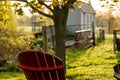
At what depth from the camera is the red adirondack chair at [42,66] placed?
573cm

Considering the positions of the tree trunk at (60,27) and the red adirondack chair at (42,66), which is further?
the tree trunk at (60,27)

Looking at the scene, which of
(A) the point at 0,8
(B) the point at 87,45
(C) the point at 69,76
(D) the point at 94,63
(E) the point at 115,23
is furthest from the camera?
(E) the point at 115,23

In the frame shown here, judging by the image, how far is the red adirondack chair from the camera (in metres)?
5.73

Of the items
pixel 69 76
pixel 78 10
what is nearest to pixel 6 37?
pixel 69 76

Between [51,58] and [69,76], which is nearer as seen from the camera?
[51,58]

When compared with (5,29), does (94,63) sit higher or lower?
lower

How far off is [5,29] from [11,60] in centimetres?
147

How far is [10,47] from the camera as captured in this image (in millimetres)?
16125

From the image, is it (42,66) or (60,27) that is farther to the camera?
(60,27)

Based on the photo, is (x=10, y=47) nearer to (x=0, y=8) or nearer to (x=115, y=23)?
(x=0, y=8)

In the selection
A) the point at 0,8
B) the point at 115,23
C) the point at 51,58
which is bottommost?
the point at 115,23

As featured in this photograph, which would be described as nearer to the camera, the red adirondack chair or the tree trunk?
the red adirondack chair

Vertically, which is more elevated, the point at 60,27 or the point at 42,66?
the point at 60,27

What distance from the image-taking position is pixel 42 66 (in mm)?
5789
